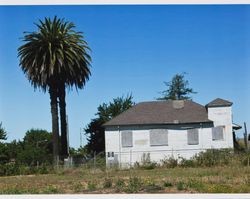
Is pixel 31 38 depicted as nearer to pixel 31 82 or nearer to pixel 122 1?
pixel 31 82

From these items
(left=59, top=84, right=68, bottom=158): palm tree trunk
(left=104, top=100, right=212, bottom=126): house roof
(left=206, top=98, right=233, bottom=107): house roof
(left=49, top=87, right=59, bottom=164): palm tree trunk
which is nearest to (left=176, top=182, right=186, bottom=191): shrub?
(left=206, top=98, right=233, bottom=107): house roof

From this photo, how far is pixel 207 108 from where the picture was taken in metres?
38.0

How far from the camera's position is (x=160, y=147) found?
1547 inches

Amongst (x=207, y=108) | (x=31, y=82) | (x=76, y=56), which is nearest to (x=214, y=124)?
(x=207, y=108)

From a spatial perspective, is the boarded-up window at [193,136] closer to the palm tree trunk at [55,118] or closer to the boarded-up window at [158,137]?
the boarded-up window at [158,137]

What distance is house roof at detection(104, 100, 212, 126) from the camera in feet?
129

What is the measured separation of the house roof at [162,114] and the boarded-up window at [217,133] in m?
0.82

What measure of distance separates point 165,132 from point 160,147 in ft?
3.77

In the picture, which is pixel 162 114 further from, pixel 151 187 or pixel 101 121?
pixel 151 187

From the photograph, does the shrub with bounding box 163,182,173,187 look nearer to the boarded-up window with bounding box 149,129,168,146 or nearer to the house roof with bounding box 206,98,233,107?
the house roof with bounding box 206,98,233,107

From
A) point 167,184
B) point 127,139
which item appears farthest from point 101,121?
point 167,184

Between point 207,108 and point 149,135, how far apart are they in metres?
4.42

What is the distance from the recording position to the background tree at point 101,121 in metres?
37.0

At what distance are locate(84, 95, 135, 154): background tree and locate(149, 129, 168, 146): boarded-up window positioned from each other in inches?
98.0
